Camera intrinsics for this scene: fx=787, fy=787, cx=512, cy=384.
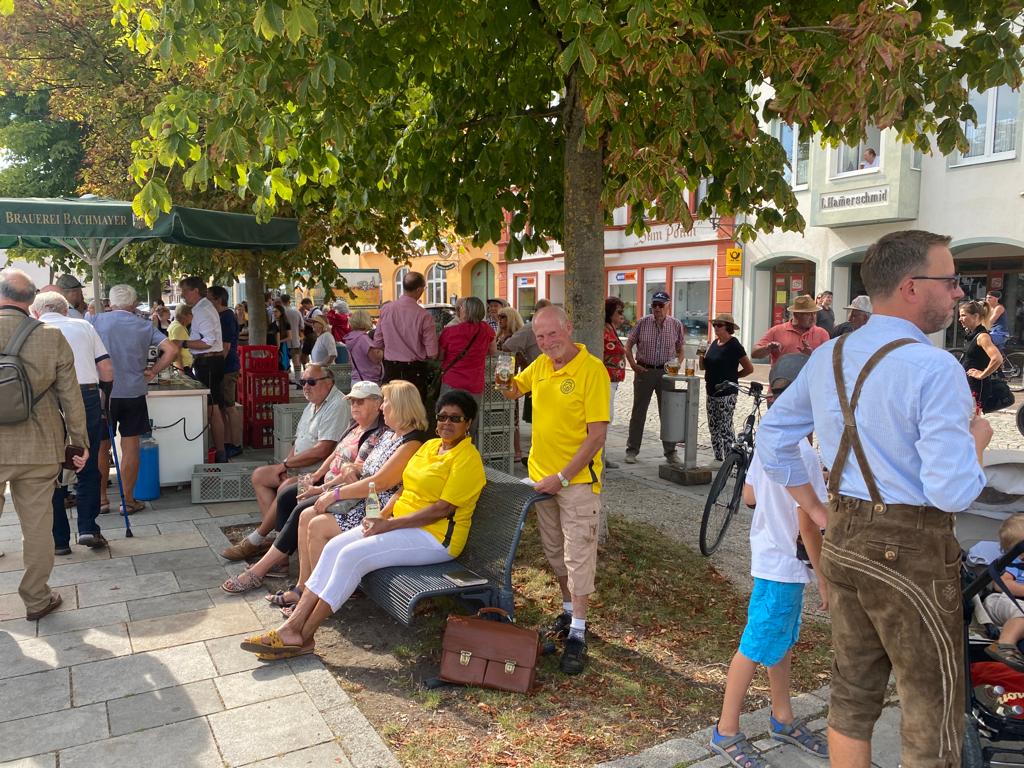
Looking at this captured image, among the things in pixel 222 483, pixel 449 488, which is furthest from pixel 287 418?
pixel 449 488

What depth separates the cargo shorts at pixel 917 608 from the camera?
2.23 m

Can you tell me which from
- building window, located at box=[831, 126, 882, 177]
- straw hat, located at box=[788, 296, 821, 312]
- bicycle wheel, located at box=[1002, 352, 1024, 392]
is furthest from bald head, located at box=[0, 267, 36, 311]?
building window, located at box=[831, 126, 882, 177]

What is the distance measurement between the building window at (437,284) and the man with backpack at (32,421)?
32600 millimetres

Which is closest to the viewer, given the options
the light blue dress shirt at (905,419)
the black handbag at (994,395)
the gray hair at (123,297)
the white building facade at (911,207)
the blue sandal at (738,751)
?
the light blue dress shirt at (905,419)

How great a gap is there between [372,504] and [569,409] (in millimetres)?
1456

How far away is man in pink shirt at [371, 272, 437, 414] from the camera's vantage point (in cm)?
800

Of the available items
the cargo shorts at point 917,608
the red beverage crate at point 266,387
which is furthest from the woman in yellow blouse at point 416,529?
the red beverage crate at point 266,387

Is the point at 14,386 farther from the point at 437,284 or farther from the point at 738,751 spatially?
the point at 437,284

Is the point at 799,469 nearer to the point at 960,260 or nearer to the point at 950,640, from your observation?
the point at 950,640

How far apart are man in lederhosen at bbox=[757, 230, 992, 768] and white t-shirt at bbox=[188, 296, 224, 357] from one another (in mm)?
7748

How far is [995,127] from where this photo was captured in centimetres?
1653

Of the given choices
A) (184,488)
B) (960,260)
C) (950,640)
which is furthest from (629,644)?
(960,260)

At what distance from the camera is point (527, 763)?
10.5ft

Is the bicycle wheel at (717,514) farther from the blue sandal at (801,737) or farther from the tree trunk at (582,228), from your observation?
the blue sandal at (801,737)
